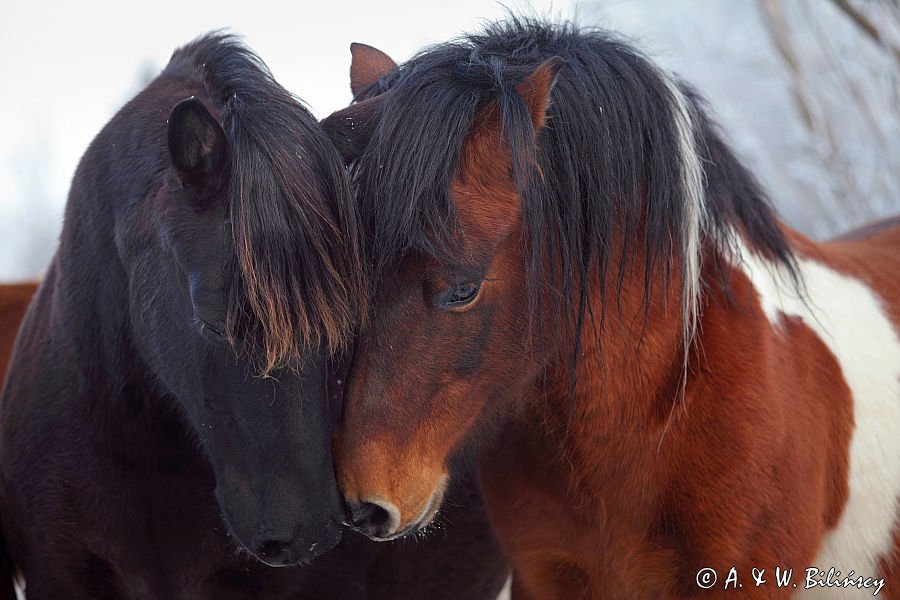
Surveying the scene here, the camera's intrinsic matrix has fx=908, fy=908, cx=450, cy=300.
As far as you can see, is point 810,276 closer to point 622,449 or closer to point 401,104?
point 622,449

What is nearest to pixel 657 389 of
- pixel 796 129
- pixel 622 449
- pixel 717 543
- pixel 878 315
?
pixel 622 449

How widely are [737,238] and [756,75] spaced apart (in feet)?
27.1

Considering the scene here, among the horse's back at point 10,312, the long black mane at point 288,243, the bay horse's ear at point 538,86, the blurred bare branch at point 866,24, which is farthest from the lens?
the blurred bare branch at point 866,24

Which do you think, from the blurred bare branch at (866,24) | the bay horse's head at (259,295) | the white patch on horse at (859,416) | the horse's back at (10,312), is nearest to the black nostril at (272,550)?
the bay horse's head at (259,295)

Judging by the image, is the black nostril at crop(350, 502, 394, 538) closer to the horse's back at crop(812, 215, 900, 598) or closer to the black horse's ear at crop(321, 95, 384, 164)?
the black horse's ear at crop(321, 95, 384, 164)

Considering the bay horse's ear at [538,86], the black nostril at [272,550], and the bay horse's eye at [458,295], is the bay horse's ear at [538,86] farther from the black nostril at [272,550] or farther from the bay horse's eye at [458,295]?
the black nostril at [272,550]

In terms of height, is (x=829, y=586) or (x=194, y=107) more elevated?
(x=194, y=107)

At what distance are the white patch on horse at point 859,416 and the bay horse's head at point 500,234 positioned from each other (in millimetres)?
392

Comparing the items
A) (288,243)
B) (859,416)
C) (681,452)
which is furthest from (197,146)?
(859,416)

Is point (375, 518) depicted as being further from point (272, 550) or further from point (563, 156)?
point (563, 156)

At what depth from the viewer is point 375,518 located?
2.10 meters

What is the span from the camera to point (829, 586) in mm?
2637

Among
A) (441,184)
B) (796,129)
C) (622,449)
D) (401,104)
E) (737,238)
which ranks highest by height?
(401,104)

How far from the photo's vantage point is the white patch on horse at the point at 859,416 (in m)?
2.67
